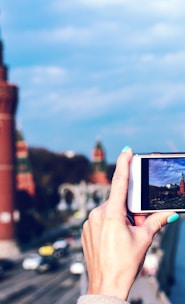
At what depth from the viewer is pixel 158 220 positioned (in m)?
3.41

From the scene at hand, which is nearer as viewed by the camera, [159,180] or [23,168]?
[159,180]

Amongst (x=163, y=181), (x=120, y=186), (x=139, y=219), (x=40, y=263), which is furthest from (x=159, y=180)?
→ (x=40, y=263)

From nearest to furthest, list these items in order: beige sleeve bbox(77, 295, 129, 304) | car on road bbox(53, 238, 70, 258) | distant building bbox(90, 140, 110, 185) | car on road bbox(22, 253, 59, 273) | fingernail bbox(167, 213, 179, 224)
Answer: beige sleeve bbox(77, 295, 129, 304) < fingernail bbox(167, 213, 179, 224) < car on road bbox(22, 253, 59, 273) < car on road bbox(53, 238, 70, 258) < distant building bbox(90, 140, 110, 185)

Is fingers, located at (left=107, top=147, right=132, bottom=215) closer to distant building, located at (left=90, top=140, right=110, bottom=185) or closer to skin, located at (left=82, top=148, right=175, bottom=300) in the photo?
skin, located at (left=82, top=148, right=175, bottom=300)

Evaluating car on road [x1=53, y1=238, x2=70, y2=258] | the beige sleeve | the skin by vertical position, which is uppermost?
the skin

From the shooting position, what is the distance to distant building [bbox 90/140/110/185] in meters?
103

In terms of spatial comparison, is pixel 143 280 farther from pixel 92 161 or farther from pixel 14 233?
pixel 92 161

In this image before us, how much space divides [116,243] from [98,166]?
99686 mm

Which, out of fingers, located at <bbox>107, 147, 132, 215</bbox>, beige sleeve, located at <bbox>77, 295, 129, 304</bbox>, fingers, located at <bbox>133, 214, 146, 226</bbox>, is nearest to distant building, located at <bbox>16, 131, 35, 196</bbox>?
fingers, located at <bbox>133, 214, 146, 226</bbox>

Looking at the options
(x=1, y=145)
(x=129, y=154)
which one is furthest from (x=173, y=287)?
(x=129, y=154)

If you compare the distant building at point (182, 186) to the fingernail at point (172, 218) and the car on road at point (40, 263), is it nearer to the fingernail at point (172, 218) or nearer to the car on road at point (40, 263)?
the fingernail at point (172, 218)

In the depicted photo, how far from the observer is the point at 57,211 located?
9519cm

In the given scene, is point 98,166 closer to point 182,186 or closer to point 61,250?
point 61,250

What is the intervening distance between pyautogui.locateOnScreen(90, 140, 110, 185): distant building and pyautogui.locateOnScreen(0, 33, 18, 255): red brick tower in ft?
167
